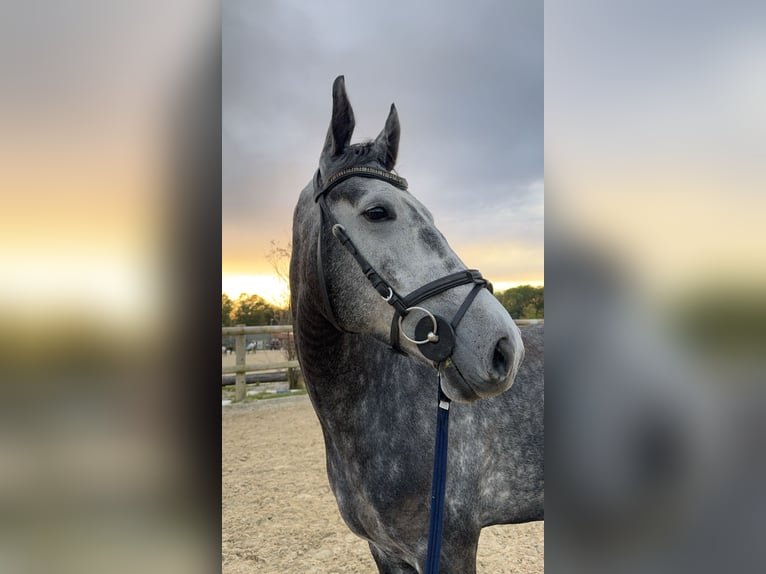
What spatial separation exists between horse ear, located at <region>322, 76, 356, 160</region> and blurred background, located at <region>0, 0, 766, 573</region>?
723mm

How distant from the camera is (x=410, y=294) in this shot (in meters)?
0.97

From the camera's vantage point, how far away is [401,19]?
8.93 ft

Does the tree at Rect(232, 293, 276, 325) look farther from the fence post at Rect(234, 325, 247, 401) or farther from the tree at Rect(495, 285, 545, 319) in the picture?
the tree at Rect(495, 285, 545, 319)

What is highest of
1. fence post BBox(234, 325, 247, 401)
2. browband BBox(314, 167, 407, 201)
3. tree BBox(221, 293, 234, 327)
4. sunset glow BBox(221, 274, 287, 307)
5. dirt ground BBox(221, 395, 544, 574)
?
browband BBox(314, 167, 407, 201)

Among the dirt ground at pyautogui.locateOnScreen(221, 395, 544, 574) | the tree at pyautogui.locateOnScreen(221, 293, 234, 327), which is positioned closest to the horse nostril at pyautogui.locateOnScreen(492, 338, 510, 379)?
the dirt ground at pyautogui.locateOnScreen(221, 395, 544, 574)

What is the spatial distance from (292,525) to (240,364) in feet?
11.5

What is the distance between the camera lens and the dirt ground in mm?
2754
